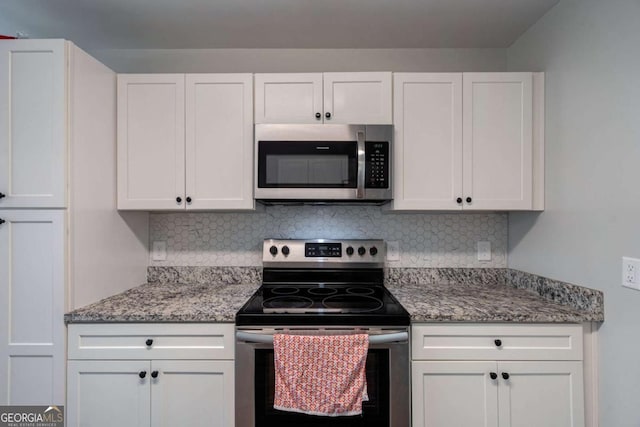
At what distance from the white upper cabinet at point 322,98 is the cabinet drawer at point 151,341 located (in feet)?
3.78

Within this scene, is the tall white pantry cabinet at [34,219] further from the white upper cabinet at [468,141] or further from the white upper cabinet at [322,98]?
the white upper cabinet at [468,141]

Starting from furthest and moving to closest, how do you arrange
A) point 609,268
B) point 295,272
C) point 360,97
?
point 295,272 < point 360,97 < point 609,268

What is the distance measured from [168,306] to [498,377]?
5.28 ft

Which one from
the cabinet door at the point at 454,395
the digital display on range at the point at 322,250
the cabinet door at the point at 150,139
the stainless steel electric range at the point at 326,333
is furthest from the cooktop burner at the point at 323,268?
the cabinet door at the point at 150,139

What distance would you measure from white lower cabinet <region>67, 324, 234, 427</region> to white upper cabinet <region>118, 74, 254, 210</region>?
0.69 metres

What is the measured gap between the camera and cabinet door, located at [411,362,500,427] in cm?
140

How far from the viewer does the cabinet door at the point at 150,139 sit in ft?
5.75

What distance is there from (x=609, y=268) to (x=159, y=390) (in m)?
2.08

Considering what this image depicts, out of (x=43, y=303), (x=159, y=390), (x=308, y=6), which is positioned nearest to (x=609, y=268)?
(x=308, y=6)

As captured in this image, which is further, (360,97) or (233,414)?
(360,97)

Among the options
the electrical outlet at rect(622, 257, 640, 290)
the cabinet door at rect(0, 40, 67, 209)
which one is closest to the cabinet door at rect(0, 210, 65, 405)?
the cabinet door at rect(0, 40, 67, 209)

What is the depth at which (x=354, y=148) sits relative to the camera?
1.68 m

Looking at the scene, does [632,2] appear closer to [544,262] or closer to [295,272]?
[544,262]

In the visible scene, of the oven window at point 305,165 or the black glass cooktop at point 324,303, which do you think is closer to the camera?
the black glass cooktop at point 324,303
